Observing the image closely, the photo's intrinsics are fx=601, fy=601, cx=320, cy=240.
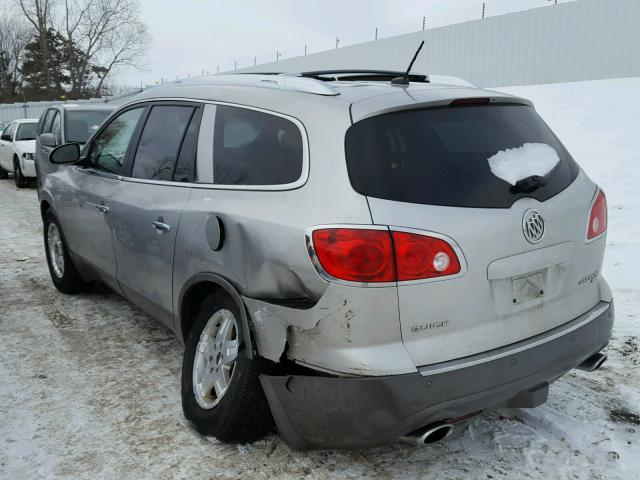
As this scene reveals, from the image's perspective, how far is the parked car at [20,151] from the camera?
14.0m

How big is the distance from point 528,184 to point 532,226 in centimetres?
19

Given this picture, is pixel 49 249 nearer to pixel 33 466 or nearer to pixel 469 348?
pixel 33 466

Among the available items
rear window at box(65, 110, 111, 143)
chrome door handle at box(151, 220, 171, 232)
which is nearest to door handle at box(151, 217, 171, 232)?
chrome door handle at box(151, 220, 171, 232)

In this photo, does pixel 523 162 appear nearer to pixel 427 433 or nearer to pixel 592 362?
pixel 592 362

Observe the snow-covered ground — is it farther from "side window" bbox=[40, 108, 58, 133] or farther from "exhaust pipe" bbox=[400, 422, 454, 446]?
"side window" bbox=[40, 108, 58, 133]

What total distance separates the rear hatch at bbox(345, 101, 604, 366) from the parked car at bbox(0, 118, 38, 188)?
13.3 meters

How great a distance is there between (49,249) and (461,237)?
176 inches

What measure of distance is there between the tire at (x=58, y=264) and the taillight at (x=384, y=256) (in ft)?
11.5

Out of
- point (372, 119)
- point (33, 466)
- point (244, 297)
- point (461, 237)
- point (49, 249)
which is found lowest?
point (33, 466)

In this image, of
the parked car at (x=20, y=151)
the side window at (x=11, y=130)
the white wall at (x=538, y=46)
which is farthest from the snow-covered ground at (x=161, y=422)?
the side window at (x=11, y=130)

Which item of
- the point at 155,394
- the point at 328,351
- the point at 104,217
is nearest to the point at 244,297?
the point at 328,351

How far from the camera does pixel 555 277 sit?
8.50 feet

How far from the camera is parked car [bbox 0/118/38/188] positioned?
46.0 feet

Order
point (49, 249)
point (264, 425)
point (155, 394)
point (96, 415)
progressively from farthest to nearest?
point (49, 249) → point (155, 394) → point (96, 415) → point (264, 425)
